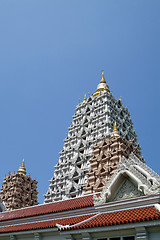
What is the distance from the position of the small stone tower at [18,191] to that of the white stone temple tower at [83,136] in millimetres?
5491

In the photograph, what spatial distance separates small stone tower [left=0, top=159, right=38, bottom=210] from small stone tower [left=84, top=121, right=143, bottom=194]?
71.0 feet

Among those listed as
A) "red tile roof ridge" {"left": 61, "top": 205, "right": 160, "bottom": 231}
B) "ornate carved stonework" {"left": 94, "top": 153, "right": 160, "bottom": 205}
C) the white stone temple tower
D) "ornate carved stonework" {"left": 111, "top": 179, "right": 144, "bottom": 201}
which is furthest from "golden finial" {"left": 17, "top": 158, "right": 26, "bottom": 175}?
"red tile roof ridge" {"left": 61, "top": 205, "right": 160, "bottom": 231}

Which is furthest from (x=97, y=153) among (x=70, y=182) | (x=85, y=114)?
(x=85, y=114)

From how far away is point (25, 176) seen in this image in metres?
59.7

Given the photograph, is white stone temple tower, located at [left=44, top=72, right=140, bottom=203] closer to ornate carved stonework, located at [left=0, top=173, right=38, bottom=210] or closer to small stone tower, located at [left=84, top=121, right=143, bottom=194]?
ornate carved stonework, located at [left=0, top=173, right=38, bottom=210]

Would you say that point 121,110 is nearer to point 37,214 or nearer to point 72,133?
point 72,133

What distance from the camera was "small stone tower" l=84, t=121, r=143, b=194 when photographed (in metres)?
37.1

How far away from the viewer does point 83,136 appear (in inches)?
2248

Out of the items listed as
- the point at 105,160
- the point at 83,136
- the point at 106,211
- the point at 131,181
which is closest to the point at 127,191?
the point at 131,181

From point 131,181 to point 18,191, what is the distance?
45455 millimetres


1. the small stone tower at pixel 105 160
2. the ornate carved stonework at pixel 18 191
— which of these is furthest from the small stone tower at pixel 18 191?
the small stone tower at pixel 105 160

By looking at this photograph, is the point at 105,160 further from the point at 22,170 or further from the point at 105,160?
the point at 22,170

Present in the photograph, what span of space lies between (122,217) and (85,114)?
49.8 meters

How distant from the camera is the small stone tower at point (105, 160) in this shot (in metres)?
37.1
